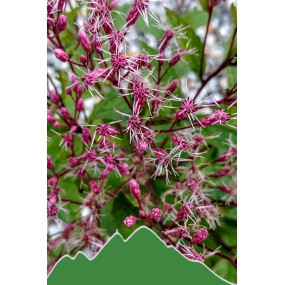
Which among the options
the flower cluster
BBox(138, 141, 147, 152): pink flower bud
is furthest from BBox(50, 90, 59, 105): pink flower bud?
BBox(138, 141, 147, 152): pink flower bud

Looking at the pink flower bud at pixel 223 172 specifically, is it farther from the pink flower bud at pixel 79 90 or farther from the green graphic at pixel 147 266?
the pink flower bud at pixel 79 90

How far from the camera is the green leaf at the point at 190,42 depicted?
90 cm

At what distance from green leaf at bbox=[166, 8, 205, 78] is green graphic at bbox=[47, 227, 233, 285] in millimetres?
529

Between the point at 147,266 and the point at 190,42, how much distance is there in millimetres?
686

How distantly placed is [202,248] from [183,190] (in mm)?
178

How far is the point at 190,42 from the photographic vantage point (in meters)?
0.93

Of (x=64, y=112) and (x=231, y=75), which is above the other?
(x=231, y=75)

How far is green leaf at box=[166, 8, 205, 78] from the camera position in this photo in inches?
35.6

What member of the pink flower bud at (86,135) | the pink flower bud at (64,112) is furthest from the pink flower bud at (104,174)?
the pink flower bud at (64,112)

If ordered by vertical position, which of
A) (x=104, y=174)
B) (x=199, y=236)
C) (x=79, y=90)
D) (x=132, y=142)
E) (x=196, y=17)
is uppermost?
(x=196, y=17)

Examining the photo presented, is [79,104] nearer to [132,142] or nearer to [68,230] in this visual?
[132,142]

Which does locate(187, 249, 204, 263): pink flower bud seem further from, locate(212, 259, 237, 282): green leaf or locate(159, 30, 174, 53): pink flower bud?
locate(159, 30, 174, 53): pink flower bud

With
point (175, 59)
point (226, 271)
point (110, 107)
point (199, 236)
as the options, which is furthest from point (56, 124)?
point (226, 271)

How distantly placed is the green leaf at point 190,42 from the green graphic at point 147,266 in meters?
0.53
